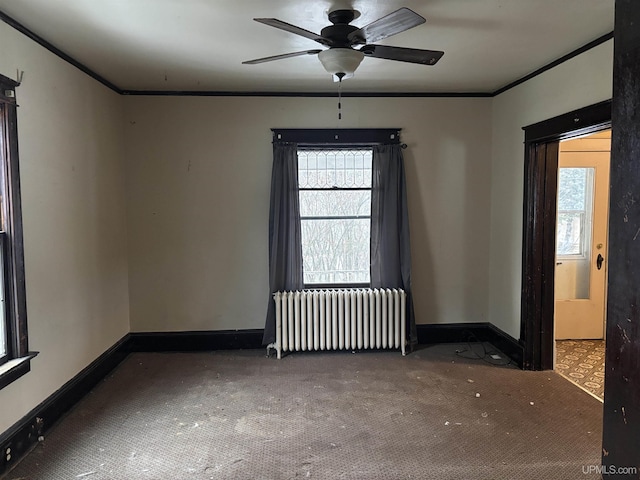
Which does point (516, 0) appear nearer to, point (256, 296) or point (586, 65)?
point (586, 65)

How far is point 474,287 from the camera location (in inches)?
177

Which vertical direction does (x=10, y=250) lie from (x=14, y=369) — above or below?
above

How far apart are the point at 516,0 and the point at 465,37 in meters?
0.53

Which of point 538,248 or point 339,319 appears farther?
point 339,319

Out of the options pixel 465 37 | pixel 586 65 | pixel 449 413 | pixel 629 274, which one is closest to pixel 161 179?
pixel 465 37

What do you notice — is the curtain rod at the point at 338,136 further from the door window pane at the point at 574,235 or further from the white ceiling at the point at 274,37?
the door window pane at the point at 574,235

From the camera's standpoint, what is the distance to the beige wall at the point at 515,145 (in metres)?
3.05

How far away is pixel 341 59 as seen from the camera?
7.88 ft

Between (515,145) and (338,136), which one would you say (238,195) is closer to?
(338,136)

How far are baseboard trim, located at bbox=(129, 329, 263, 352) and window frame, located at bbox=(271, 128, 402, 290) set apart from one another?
1.93 metres

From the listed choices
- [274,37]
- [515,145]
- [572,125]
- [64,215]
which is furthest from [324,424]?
[515,145]

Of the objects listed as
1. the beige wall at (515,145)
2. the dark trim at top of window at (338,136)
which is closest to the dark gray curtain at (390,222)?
the dark trim at top of window at (338,136)

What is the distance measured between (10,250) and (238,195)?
6.85 feet

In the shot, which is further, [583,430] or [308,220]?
[308,220]
